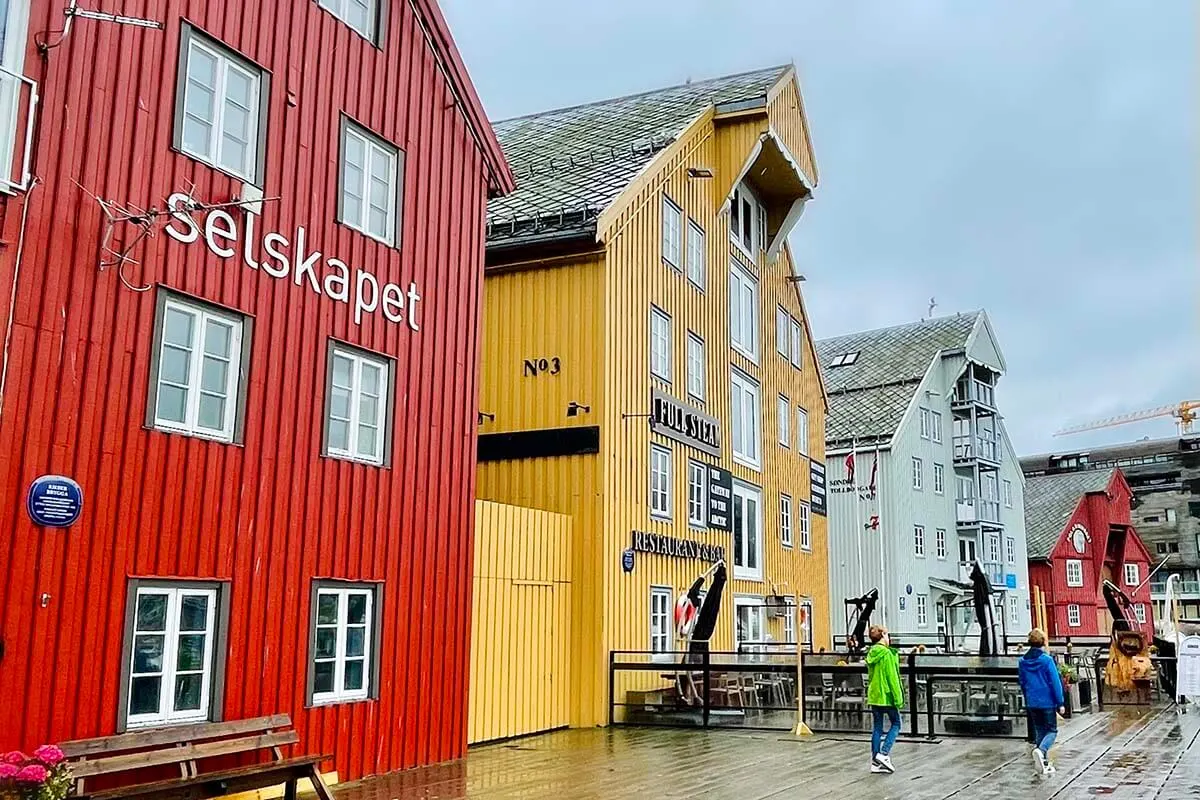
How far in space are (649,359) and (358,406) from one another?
25.3 ft

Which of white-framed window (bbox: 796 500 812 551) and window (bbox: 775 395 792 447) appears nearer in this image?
window (bbox: 775 395 792 447)

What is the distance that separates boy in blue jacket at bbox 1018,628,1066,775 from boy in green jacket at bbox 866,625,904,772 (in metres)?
1.37

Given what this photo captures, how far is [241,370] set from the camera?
393 inches

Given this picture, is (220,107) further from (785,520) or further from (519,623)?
(785,520)

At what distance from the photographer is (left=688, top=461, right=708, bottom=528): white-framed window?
19750 millimetres

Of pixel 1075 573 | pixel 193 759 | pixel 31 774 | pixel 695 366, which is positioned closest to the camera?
pixel 31 774

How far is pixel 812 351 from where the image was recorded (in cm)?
2869

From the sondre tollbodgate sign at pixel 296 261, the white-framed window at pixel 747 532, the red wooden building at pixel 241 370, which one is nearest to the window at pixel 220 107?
the red wooden building at pixel 241 370

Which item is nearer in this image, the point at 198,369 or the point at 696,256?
the point at 198,369

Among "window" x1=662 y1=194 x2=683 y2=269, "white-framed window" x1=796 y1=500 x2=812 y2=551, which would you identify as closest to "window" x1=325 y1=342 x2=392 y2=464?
"window" x1=662 y1=194 x2=683 y2=269

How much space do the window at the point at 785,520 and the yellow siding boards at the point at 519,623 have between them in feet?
31.8

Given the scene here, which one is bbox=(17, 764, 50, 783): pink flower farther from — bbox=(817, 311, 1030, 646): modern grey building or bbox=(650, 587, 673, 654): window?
bbox=(817, 311, 1030, 646): modern grey building

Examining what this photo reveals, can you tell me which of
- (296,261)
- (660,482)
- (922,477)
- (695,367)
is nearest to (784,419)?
(695,367)

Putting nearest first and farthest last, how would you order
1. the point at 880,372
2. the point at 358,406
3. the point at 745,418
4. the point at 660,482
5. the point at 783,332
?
the point at 358,406 < the point at 660,482 < the point at 745,418 < the point at 783,332 < the point at 880,372
